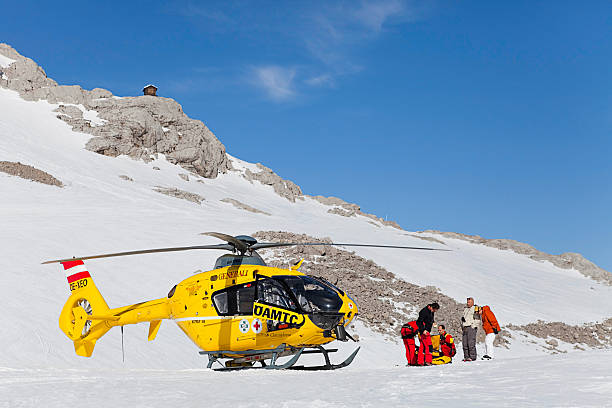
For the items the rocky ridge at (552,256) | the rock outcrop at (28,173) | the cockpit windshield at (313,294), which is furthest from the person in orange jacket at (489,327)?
the rocky ridge at (552,256)

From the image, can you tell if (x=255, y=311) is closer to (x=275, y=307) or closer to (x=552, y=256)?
(x=275, y=307)

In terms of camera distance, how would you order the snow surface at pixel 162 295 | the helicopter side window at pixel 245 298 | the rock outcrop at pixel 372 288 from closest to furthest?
the snow surface at pixel 162 295, the helicopter side window at pixel 245 298, the rock outcrop at pixel 372 288

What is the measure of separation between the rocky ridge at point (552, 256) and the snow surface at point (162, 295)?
1740mm

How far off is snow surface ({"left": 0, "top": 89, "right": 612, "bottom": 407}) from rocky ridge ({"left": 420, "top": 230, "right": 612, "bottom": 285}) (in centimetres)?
174

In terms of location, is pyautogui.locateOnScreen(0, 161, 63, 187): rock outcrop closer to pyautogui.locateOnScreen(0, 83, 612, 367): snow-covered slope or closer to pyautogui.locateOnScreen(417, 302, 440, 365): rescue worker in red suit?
pyautogui.locateOnScreen(0, 83, 612, 367): snow-covered slope

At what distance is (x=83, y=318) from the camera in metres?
12.4

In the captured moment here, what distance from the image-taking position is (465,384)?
6.86 metres

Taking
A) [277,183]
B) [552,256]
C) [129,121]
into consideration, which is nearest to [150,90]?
[129,121]

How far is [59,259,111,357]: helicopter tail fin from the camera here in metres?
12.3

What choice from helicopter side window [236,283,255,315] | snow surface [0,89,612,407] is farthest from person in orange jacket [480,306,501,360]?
helicopter side window [236,283,255,315]

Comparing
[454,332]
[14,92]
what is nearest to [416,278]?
[454,332]

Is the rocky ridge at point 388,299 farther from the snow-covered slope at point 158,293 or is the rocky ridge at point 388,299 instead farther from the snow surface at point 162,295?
the snow surface at point 162,295

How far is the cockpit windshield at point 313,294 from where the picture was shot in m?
10.3

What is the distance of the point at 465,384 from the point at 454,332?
17.9 meters
